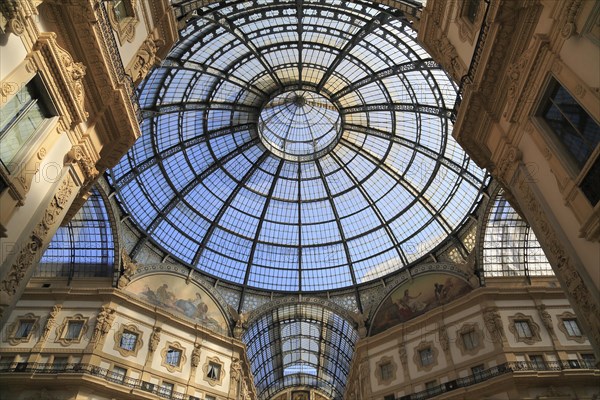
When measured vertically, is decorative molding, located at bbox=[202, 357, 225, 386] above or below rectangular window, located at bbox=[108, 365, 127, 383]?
above

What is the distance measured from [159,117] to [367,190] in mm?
19267

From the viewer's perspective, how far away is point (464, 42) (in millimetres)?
15766

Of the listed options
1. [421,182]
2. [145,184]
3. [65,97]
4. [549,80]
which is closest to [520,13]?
[549,80]

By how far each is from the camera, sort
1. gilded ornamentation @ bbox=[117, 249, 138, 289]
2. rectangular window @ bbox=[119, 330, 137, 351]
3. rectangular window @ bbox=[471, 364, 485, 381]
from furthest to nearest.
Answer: gilded ornamentation @ bbox=[117, 249, 138, 289] → rectangular window @ bbox=[119, 330, 137, 351] → rectangular window @ bbox=[471, 364, 485, 381]

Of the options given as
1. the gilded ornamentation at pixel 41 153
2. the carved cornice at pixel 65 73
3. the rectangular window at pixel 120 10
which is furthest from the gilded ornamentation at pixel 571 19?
the gilded ornamentation at pixel 41 153

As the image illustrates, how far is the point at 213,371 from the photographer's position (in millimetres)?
30328

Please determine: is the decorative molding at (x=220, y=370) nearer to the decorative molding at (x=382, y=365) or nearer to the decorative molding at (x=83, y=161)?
the decorative molding at (x=382, y=365)

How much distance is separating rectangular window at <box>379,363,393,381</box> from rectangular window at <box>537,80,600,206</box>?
2278 centimetres

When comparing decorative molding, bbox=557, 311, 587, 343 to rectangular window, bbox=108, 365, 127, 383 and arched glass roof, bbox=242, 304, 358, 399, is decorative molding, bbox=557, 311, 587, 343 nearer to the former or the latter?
arched glass roof, bbox=242, 304, 358, 399

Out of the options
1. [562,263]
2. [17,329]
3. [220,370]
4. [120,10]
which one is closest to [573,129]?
[562,263]

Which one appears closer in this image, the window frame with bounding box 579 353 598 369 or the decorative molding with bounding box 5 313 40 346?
the window frame with bounding box 579 353 598 369

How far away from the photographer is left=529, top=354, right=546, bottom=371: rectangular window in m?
24.0

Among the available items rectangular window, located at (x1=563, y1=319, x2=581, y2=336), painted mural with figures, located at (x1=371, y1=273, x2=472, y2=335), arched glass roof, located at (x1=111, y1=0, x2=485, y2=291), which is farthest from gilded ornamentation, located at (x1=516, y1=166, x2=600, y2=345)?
painted mural with figures, located at (x1=371, y1=273, x2=472, y2=335)

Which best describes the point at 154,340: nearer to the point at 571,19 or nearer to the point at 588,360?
the point at 588,360
